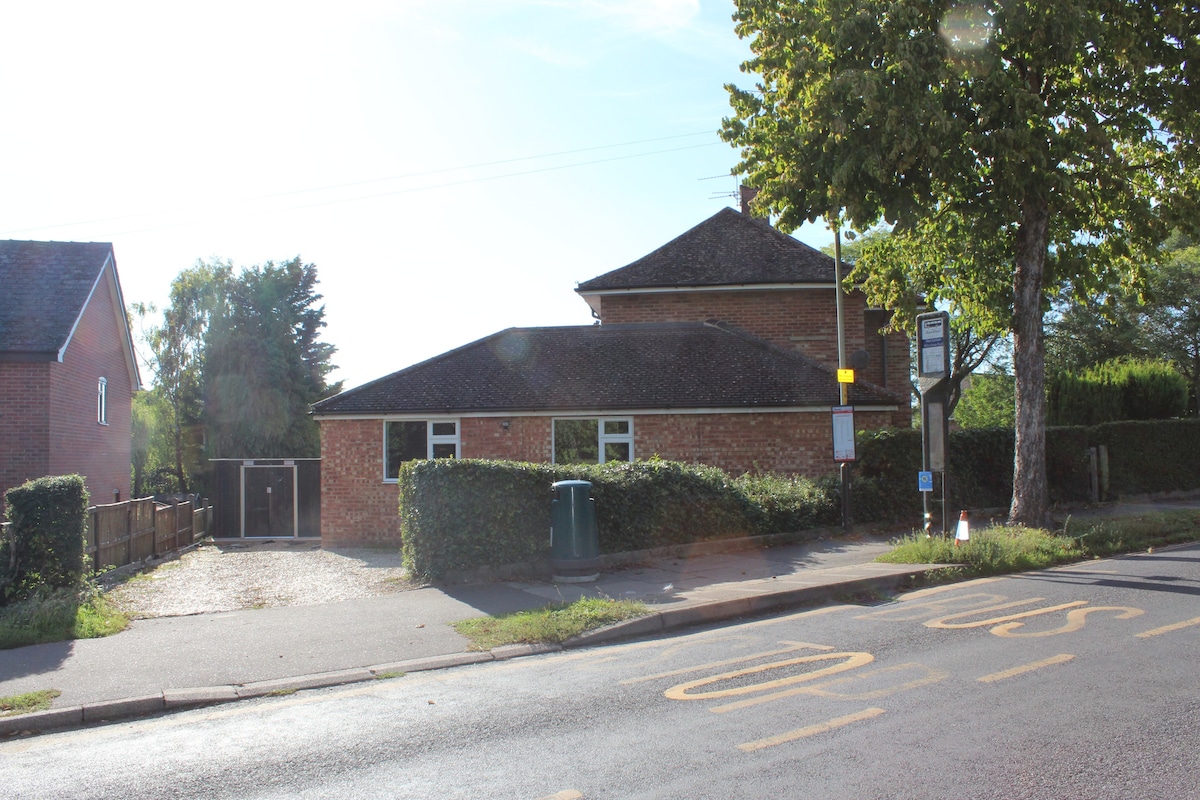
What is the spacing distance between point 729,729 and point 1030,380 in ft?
35.4

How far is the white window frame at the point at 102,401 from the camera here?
Result: 77.1 feet

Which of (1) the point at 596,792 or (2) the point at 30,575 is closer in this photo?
(1) the point at 596,792

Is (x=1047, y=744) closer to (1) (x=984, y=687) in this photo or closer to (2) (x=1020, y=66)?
(1) (x=984, y=687)

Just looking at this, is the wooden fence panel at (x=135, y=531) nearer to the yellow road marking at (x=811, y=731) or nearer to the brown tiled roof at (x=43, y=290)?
the brown tiled roof at (x=43, y=290)

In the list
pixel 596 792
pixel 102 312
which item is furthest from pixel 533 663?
pixel 102 312

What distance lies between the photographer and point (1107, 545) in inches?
496

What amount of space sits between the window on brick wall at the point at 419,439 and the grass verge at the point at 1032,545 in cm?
1024

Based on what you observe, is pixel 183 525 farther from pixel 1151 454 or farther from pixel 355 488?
pixel 1151 454

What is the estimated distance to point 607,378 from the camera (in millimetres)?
20531

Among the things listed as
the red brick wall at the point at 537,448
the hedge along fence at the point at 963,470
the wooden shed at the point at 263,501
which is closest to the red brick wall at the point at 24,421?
the wooden shed at the point at 263,501

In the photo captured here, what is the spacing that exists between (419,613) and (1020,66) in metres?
11.4

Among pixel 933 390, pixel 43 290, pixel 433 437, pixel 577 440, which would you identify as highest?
pixel 43 290

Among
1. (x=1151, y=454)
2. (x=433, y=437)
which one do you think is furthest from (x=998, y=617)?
(x=1151, y=454)

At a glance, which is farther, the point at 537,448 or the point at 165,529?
the point at 537,448
